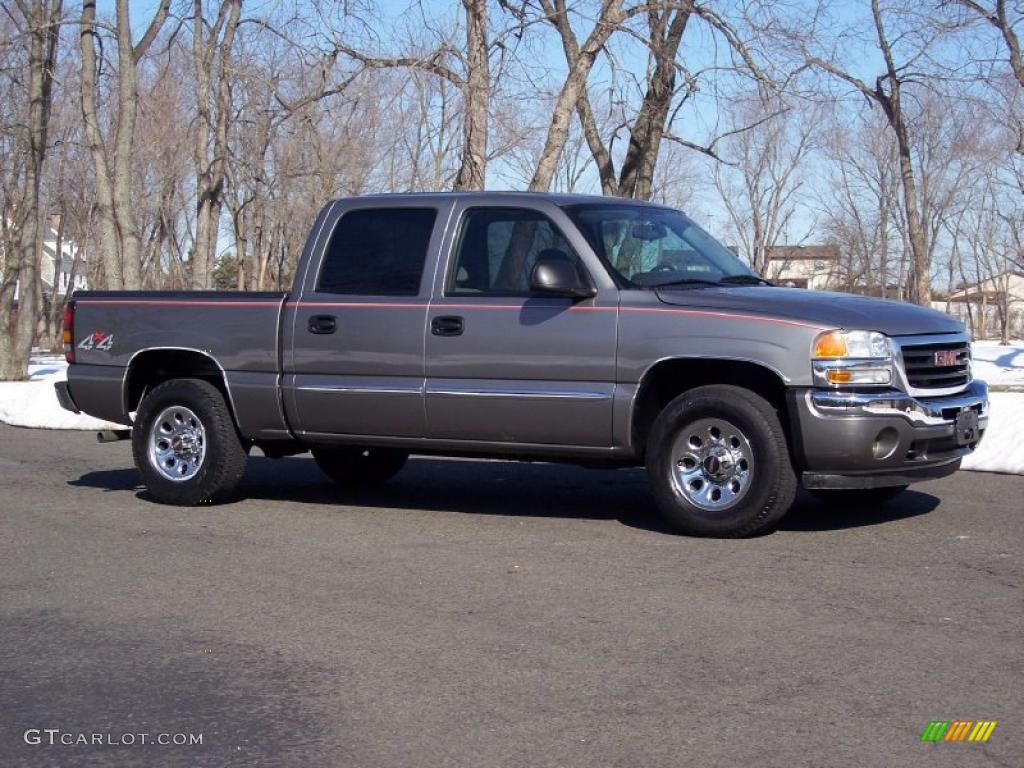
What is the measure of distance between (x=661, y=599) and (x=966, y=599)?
1377 millimetres

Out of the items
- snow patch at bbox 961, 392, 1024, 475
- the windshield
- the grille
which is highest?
the windshield

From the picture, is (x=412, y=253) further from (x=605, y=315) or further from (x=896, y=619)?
(x=896, y=619)

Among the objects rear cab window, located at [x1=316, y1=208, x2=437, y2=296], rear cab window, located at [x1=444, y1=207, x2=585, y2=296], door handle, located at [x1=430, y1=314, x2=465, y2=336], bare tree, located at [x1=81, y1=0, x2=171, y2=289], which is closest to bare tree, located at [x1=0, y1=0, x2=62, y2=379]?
bare tree, located at [x1=81, y1=0, x2=171, y2=289]

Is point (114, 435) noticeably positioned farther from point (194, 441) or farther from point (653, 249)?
point (653, 249)

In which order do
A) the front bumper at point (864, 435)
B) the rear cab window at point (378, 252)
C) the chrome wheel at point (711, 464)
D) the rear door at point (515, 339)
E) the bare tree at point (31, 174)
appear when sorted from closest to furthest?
the front bumper at point (864, 435)
the chrome wheel at point (711, 464)
the rear door at point (515, 339)
the rear cab window at point (378, 252)
the bare tree at point (31, 174)

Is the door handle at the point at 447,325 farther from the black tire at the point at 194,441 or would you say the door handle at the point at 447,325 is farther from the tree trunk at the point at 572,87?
the tree trunk at the point at 572,87

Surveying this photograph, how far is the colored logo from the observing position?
419 centimetres

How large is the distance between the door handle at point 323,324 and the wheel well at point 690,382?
2110 mm

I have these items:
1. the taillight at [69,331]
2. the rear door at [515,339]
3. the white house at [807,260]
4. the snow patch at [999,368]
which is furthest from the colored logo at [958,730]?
the white house at [807,260]

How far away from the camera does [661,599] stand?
20.1 ft

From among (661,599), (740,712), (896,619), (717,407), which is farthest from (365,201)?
(740,712)

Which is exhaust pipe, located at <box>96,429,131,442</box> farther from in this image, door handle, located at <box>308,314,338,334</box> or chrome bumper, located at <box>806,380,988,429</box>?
chrome bumper, located at <box>806,380,988,429</box>

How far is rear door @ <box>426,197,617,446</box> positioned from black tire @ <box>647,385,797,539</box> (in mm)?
423

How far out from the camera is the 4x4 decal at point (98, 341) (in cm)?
938
